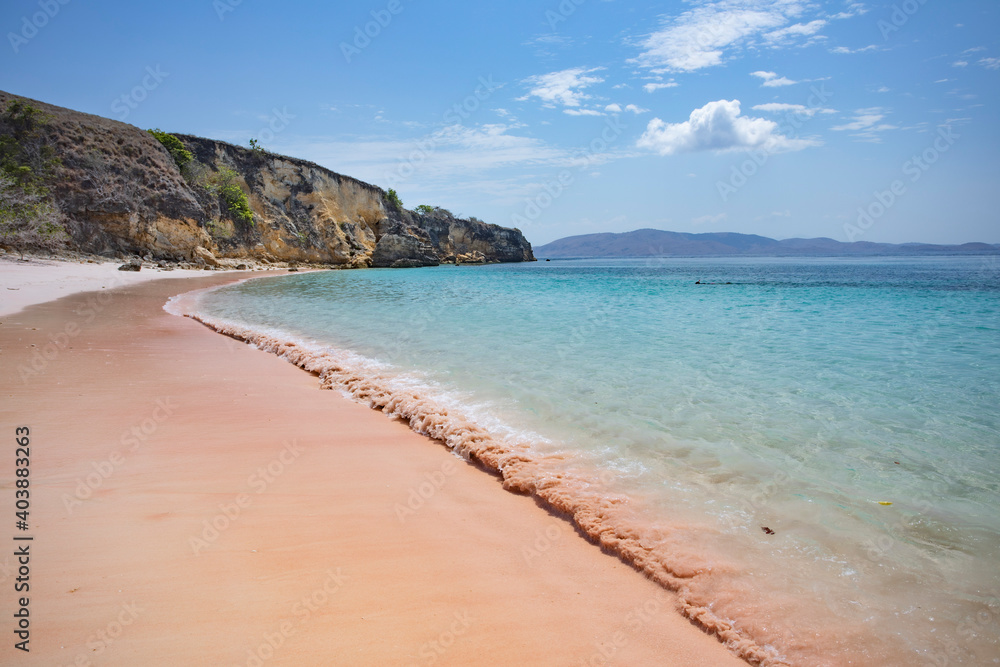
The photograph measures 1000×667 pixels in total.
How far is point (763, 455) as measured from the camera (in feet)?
13.6

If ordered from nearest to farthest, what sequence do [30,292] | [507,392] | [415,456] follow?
[415,456] → [507,392] → [30,292]

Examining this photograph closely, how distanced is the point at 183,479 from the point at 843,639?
4027 millimetres

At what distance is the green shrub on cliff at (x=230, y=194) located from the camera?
129ft

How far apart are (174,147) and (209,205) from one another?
223 inches

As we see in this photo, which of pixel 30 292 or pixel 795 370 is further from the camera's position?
pixel 30 292

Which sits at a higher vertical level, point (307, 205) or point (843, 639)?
point (307, 205)

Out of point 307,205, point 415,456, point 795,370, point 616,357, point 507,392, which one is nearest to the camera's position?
point 415,456

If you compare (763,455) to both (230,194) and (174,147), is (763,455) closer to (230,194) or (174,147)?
(230,194)

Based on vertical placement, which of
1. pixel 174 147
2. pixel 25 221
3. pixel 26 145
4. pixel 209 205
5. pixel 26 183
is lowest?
pixel 25 221

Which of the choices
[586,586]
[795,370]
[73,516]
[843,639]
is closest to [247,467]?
[73,516]

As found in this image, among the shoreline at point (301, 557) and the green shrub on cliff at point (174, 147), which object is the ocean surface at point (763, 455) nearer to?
the shoreline at point (301, 557)

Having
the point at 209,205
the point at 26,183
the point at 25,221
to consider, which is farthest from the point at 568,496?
the point at 209,205

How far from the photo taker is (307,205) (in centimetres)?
4744

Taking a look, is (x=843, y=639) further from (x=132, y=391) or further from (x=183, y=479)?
(x=132, y=391)
